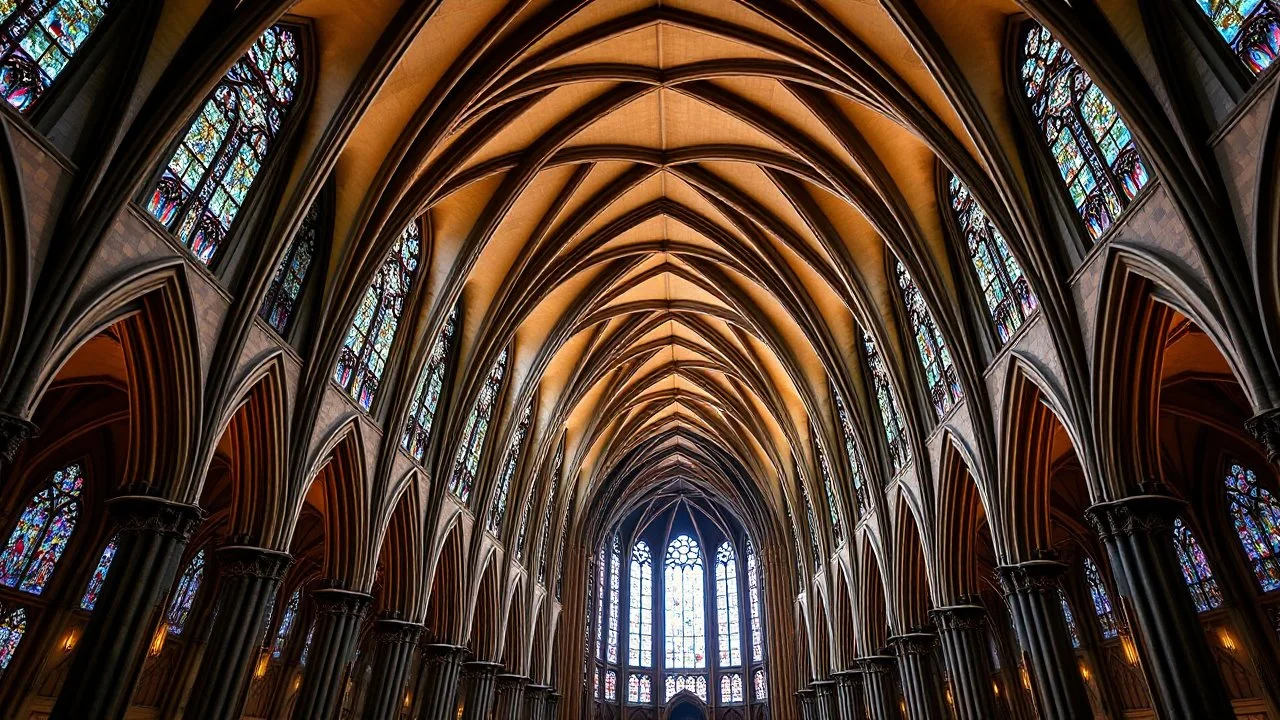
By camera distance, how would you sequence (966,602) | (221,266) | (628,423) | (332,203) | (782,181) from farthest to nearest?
(628,423) < (782,181) < (966,602) < (332,203) < (221,266)

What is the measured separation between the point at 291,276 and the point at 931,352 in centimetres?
1235

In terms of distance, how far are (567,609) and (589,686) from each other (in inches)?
252

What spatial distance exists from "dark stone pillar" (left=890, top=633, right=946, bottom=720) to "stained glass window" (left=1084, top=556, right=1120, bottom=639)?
664 centimetres

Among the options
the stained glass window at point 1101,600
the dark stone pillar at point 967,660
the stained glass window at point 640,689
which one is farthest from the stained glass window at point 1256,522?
the stained glass window at point 640,689

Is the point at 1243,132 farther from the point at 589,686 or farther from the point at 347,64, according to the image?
the point at 589,686

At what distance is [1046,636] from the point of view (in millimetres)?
11758

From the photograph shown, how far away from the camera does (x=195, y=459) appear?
10.2m

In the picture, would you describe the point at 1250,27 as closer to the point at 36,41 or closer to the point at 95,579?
the point at 36,41

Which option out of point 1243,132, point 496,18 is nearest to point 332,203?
point 496,18

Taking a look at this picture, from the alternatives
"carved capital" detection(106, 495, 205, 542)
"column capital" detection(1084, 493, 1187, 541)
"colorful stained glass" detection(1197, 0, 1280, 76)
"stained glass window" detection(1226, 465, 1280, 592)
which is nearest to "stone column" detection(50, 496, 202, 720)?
"carved capital" detection(106, 495, 205, 542)

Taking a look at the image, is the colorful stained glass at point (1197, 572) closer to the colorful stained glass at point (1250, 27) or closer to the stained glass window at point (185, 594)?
the colorful stained glass at point (1250, 27)

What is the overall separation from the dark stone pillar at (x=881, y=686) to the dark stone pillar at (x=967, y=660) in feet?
18.2

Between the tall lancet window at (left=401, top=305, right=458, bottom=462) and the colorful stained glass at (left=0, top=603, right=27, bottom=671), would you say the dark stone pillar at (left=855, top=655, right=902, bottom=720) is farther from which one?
the colorful stained glass at (left=0, top=603, right=27, bottom=671)

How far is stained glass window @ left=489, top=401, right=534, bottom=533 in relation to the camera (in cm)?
2248
